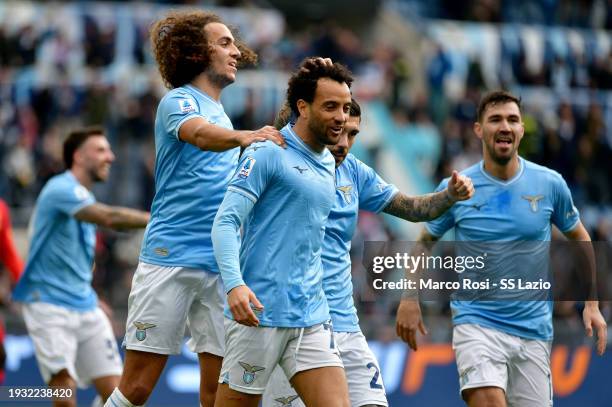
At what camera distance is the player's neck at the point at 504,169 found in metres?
8.54

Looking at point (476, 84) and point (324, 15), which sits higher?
point (324, 15)

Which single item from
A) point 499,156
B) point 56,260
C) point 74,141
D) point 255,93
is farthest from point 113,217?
point 255,93

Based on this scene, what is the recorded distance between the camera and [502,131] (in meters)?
8.48

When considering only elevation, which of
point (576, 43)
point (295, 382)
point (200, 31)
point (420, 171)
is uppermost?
point (576, 43)

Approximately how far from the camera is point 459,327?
840 centimetres

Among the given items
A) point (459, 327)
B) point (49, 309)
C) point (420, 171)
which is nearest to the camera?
point (459, 327)

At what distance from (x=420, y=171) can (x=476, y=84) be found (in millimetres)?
2607

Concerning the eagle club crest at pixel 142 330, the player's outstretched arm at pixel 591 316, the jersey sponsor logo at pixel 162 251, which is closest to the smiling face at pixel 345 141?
the jersey sponsor logo at pixel 162 251

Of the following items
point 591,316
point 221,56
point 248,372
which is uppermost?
point 221,56

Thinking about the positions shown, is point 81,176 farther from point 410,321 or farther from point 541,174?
point 541,174

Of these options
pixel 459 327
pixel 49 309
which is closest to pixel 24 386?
pixel 49 309

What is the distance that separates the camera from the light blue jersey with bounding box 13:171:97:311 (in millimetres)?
9938

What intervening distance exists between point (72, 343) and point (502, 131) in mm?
3866

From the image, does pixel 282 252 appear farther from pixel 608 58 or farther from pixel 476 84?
pixel 608 58
